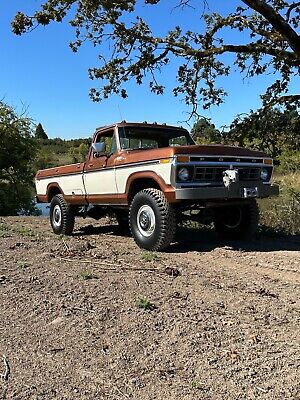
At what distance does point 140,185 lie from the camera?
24.0 feet

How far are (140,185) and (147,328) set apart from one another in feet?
12.6

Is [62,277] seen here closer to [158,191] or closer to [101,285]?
[101,285]

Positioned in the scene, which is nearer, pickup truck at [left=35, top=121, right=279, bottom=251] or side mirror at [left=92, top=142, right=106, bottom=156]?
pickup truck at [left=35, top=121, right=279, bottom=251]

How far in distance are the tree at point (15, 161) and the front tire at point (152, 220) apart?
1337 centimetres

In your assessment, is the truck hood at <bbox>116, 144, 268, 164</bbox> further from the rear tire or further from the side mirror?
the rear tire

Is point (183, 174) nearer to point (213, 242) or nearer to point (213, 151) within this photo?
point (213, 151)

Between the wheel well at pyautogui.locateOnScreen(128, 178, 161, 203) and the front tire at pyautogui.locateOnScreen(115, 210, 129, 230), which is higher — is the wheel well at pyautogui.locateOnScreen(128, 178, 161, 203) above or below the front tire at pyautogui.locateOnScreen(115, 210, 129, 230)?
above

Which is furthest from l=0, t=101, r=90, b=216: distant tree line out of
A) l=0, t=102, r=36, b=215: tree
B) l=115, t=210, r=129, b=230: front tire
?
l=115, t=210, r=129, b=230: front tire

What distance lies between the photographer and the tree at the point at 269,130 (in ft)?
48.2

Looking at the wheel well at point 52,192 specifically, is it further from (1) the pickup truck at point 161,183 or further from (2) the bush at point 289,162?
(2) the bush at point 289,162

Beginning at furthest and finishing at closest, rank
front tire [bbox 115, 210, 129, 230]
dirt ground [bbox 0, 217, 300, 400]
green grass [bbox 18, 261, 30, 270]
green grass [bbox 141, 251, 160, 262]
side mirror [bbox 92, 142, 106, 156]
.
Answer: front tire [bbox 115, 210, 129, 230]
side mirror [bbox 92, 142, 106, 156]
green grass [bbox 141, 251, 160, 262]
green grass [bbox 18, 261, 30, 270]
dirt ground [bbox 0, 217, 300, 400]

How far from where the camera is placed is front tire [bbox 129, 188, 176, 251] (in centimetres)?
659

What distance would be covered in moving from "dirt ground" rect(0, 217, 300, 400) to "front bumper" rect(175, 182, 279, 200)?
889mm

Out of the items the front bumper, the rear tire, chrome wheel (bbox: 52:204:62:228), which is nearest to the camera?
the front bumper
